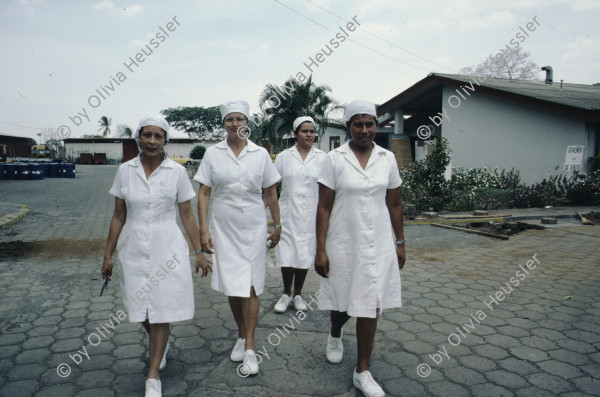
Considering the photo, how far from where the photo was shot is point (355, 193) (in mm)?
2975

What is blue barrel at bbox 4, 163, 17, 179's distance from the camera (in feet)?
81.4

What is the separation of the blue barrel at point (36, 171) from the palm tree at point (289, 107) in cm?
1396

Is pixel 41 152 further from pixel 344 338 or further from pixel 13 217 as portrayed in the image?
pixel 344 338

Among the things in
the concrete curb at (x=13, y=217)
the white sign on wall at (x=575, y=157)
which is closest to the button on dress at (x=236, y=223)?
the concrete curb at (x=13, y=217)

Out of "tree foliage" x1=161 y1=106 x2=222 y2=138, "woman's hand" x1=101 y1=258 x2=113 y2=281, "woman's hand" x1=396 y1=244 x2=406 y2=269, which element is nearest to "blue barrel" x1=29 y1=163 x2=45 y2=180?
"woman's hand" x1=101 y1=258 x2=113 y2=281

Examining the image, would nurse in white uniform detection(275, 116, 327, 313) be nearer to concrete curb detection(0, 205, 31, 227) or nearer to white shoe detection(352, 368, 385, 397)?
white shoe detection(352, 368, 385, 397)

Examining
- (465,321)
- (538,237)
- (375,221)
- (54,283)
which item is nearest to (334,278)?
(375,221)

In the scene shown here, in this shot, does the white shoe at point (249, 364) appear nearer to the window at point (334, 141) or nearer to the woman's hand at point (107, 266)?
the woman's hand at point (107, 266)

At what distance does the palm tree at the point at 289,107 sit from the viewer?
2080 centimetres

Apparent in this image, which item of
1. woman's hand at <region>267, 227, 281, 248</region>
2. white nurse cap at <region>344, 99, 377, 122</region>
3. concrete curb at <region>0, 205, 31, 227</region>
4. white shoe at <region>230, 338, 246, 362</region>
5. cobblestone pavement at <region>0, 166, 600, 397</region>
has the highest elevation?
white nurse cap at <region>344, 99, 377, 122</region>

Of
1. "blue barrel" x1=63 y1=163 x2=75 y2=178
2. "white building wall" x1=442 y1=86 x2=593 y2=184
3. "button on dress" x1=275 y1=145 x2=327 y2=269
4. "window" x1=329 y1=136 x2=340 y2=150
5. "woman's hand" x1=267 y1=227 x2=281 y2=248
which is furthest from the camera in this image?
"blue barrel" x1=63 y1=163 x2=75 y2=178

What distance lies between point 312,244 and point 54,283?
341cm

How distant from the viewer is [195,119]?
74688 millimetres

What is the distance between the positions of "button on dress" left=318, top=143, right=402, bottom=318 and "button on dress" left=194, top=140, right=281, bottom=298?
0.63m
